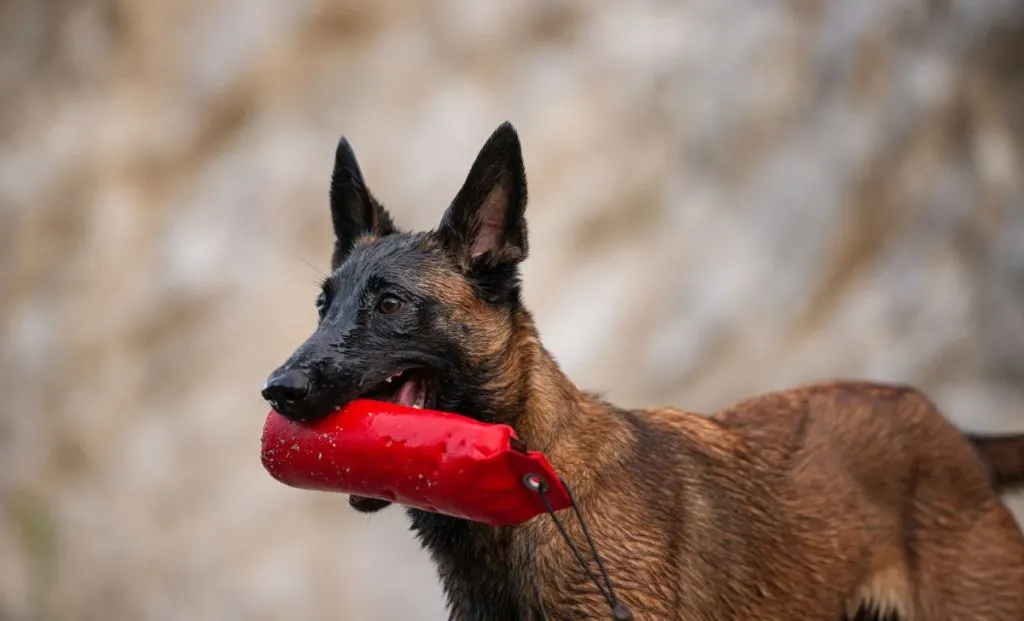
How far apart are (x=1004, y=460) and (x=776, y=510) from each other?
135 cm

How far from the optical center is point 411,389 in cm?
373

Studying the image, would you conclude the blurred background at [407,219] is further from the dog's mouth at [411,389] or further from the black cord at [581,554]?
the black cord at [581,554]

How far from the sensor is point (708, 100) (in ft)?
29.2

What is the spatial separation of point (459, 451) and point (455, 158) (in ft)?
20.3

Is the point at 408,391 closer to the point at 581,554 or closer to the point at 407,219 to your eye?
the point at 581,554

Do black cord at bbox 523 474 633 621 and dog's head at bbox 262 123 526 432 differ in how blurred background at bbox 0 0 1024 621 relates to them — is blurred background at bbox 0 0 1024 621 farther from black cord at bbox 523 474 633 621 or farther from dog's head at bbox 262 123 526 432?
black cord at bbox 523 474 633 621

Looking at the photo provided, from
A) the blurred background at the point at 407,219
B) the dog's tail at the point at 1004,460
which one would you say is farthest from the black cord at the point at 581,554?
the blurred background at the point at 407,219

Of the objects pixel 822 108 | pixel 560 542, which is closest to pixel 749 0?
pixel 822 108

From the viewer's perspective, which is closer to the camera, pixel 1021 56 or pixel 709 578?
pixel 709 578

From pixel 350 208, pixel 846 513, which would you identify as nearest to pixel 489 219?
pixel 350 208

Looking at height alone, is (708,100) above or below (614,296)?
above

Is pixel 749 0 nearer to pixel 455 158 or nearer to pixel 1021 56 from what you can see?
pixel 1021 56

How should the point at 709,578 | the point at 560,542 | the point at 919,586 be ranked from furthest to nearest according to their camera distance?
the point at 919,586 → the point at 709,578 → the point at 560,542

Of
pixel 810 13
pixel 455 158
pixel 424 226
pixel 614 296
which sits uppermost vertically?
pixel 810 13
